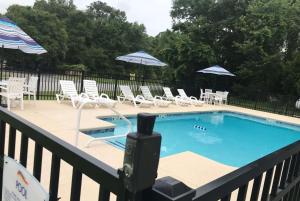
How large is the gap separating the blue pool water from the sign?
5247 millimetres

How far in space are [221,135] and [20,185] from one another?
9451mm

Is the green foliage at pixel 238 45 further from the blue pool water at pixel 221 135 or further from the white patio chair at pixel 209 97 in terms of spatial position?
the blue pool water at pixel 221 135

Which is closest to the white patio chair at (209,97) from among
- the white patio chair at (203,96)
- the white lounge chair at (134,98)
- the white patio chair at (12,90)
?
the white patio chair at (203,96)

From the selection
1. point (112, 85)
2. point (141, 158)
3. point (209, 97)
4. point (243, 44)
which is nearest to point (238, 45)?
point (243, 44)

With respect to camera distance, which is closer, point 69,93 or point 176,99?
point 69,93

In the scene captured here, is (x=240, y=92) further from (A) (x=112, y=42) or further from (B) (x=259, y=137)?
(A) (x=112, y=42)

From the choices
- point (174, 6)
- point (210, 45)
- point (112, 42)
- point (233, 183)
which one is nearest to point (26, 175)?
point (233, 183)

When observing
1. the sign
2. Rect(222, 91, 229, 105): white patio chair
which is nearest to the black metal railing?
the sign

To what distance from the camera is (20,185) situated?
5.11 feet

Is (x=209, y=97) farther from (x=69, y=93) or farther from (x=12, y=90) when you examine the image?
(x=12, y=90)

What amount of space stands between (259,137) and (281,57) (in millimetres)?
11402

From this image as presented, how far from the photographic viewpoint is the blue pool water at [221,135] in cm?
803

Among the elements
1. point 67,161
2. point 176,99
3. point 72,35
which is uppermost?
point 72,35

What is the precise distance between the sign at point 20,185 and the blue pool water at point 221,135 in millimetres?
5247
